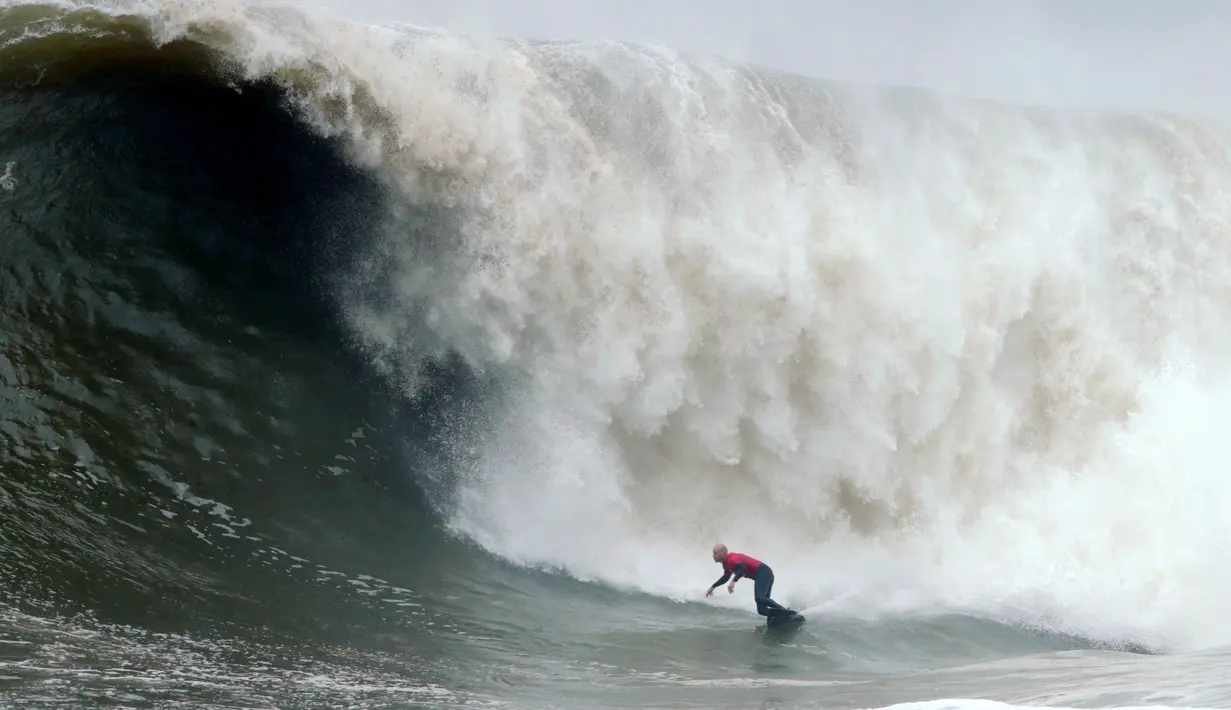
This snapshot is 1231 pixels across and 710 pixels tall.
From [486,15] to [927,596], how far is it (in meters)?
9.61

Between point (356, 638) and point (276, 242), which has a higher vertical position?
point (276, 242)

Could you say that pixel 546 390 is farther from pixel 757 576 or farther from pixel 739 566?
pixel 757 576

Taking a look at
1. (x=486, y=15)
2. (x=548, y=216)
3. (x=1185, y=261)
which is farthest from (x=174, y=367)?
(x=1185, y=261)

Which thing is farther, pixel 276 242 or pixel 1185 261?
pixel 1185 261

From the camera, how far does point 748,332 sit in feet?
39.6

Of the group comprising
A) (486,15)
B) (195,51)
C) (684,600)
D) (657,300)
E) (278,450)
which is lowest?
(684,600)

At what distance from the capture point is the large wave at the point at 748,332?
11133 mm

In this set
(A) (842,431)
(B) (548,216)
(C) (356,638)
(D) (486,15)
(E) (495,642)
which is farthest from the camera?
(D) (486,15)

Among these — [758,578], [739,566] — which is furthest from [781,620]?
[739,566]

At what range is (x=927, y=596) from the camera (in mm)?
11633

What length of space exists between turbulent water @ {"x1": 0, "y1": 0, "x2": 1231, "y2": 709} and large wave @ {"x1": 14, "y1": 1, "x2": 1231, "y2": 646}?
43 mm

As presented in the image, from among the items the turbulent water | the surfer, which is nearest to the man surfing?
the surfer

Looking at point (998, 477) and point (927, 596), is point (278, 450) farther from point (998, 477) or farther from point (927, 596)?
point (998, 477)

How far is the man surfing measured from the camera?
32.5 feet
